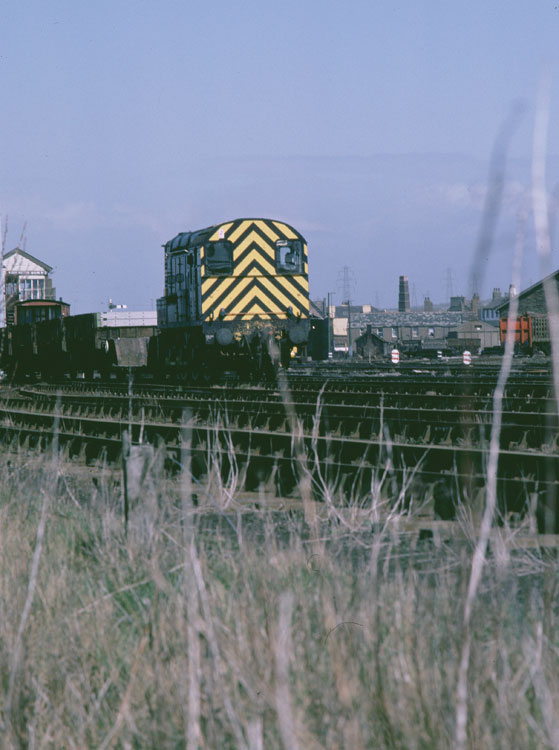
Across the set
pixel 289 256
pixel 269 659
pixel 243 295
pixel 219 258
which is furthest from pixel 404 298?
pixel 269 659

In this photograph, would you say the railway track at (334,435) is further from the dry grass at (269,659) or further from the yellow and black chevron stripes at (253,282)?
the yellow and black chevron stripes at (253,282)

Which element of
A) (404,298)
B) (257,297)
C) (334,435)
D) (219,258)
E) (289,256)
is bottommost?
(334,435)

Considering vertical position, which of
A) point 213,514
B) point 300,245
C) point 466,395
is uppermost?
point 300,245

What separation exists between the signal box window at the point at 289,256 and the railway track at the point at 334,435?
10.1 ft

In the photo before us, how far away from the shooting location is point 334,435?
11.0 m

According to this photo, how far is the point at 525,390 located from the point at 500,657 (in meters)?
13.2

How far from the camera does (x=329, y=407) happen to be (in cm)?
1330

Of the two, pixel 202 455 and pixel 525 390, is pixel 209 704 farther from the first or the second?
pixel 525 390

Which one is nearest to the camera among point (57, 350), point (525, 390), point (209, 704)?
point (209, 704)

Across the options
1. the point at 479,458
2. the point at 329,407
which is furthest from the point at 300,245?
the point at 479,458

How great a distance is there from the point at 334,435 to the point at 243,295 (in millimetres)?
9966

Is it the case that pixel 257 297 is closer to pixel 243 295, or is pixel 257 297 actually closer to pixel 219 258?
pixel 243 295

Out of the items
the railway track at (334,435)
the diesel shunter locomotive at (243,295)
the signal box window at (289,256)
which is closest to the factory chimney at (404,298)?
the signal box window at (289,256)

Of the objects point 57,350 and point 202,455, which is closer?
point 202,455
